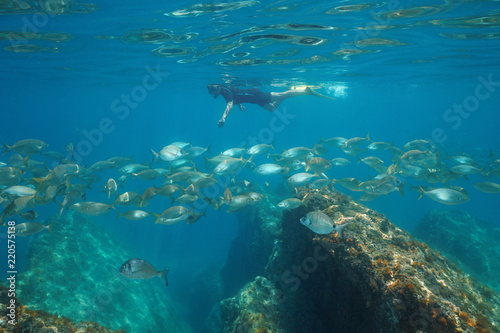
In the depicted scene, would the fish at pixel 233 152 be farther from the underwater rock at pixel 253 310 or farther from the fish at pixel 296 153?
the underwater rock at pixel 253 310

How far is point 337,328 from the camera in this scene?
5410 millimetres

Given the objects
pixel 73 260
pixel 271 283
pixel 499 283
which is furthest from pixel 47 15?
pixel 499 283

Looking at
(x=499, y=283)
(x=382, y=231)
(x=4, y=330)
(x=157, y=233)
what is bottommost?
(x=157, y=233)

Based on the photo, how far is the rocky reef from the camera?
12.9ft

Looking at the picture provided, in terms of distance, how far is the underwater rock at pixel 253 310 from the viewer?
6.01 m

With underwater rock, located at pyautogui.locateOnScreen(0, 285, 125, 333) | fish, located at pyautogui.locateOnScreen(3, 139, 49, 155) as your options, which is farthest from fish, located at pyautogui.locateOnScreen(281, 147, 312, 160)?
fish, located at pyautogui.locateOnScreen(3, 139, 49, 155)

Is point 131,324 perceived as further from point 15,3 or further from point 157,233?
point 157,233

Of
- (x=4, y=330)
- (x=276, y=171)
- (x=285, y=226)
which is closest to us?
(x=4, y=330)

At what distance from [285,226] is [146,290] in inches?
336

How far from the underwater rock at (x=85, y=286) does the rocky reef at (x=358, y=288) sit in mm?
Answer: 5162

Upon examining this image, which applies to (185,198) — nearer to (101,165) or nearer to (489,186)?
(101,165)

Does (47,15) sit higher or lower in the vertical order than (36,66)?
higher

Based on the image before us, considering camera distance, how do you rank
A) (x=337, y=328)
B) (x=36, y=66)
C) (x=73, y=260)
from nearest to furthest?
(x=337, y=328) → (x=73, y=260) → (x=36, y=66)

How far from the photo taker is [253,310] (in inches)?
253
